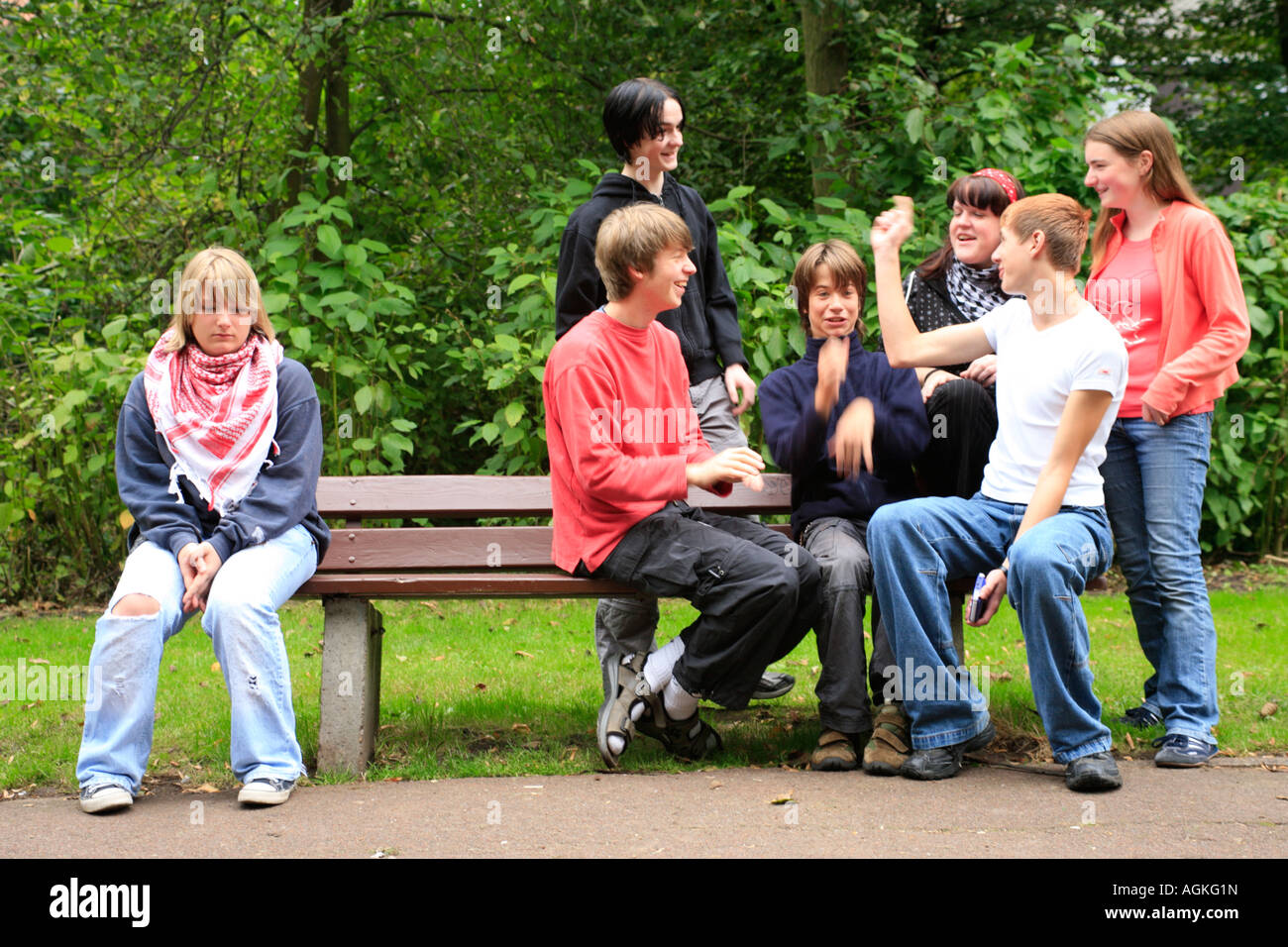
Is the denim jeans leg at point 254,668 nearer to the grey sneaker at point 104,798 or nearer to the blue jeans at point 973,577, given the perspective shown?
the grey sneaker at point 104,798

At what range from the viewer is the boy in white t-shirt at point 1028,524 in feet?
12.5

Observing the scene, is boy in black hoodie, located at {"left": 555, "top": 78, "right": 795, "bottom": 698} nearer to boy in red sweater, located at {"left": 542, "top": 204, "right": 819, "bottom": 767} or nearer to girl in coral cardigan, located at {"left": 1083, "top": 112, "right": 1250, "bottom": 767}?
boy in red sweater, located at {"left": 542, "top": 204, "right": 819, "bottom": 767}

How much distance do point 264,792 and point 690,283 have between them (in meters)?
2.30

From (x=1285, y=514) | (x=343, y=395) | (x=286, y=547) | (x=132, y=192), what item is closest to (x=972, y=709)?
(x=286, y=547)

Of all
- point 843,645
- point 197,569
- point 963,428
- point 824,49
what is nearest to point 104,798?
point 197,569

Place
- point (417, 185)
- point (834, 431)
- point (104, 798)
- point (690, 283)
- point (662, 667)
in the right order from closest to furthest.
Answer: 1. point (104, 798)
2. point (662, 667)
3. point (834, 431)
4. point (690, 283)
5. point (417, 185)

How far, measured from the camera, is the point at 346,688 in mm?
4184

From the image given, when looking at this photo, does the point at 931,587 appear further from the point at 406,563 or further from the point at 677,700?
the point at 406,563

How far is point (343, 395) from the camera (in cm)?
719

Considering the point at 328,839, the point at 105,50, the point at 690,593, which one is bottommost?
Result: the point at 328,839

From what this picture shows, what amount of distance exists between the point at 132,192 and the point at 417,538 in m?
4.80

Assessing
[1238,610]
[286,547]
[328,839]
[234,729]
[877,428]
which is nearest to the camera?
[328,839]

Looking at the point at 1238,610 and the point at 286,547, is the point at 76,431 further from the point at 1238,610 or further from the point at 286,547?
the point at 1238,610

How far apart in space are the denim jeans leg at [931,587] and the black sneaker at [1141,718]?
759mm
